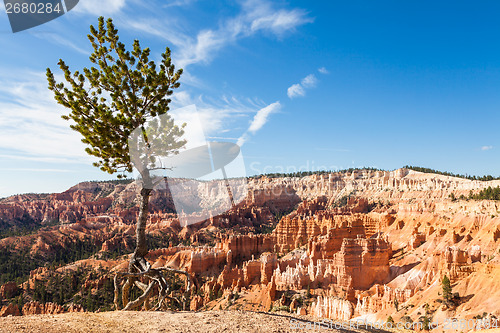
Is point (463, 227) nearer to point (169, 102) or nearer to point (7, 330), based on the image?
point (169, 102)

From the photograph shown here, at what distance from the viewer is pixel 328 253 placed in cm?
5884

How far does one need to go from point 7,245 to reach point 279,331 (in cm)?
12020

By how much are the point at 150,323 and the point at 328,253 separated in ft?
177

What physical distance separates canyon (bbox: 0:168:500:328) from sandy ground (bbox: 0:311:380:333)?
2319 cm

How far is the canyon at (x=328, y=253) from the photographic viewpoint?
35.3 meters

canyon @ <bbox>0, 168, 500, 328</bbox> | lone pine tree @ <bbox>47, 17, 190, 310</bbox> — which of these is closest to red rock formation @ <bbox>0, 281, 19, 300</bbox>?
canyon @ <bbox>0, 168, 500, 328</bbox>

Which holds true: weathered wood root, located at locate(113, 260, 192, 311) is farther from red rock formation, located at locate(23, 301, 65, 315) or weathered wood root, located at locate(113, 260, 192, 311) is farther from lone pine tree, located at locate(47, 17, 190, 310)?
red rock formation, located at locate(23, 301, 65, 315)

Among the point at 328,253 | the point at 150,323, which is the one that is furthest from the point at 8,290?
the point at 150,323

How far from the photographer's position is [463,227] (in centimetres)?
5428

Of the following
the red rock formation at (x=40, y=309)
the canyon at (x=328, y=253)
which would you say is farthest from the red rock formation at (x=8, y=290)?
the red rock formation at (x=40, y=309)

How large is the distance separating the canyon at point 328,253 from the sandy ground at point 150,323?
2319cm

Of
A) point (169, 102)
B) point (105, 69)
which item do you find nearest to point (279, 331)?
point (169, 102)

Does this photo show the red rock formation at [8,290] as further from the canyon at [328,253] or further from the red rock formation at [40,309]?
the red rock formation at [40,309]

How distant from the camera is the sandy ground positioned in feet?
27.7
